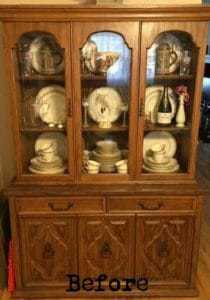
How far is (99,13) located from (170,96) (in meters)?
0.67

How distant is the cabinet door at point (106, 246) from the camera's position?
1928 mm

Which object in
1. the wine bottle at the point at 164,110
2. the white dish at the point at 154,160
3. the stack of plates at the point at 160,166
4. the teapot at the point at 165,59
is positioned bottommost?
the stack of plates at the point at 160,166

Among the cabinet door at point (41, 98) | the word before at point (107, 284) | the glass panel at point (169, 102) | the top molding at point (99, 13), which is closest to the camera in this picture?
the top molding at point (99, 13)

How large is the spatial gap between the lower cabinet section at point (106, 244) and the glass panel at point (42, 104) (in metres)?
0.28

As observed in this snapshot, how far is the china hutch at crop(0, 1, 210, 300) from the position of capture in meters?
1.79

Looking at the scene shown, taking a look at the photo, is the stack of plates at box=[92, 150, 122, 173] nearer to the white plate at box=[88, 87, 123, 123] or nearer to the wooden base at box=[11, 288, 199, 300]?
the white plate at box=[88, 87, 123, 123]

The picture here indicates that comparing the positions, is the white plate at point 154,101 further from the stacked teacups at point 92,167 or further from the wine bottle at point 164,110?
the stacked teacups at point 92,167

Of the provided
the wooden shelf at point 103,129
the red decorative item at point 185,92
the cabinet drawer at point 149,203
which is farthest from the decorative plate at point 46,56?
the cabinet drawer at point 149,203

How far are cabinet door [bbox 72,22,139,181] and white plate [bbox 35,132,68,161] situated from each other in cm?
15

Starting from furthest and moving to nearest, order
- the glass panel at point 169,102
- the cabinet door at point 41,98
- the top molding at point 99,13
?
the glass panel at point 169,102
the cabinet door at point 41,98
the top molding at point 99,13

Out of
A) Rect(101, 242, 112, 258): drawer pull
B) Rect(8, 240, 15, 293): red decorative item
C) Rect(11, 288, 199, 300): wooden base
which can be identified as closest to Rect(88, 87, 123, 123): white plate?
Rect(101, 242, 112, 258): drawer pull

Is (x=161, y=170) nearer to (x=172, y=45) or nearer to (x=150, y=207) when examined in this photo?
(x=150, y=207)

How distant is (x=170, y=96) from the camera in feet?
6.42

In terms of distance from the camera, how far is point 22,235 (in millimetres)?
1938
